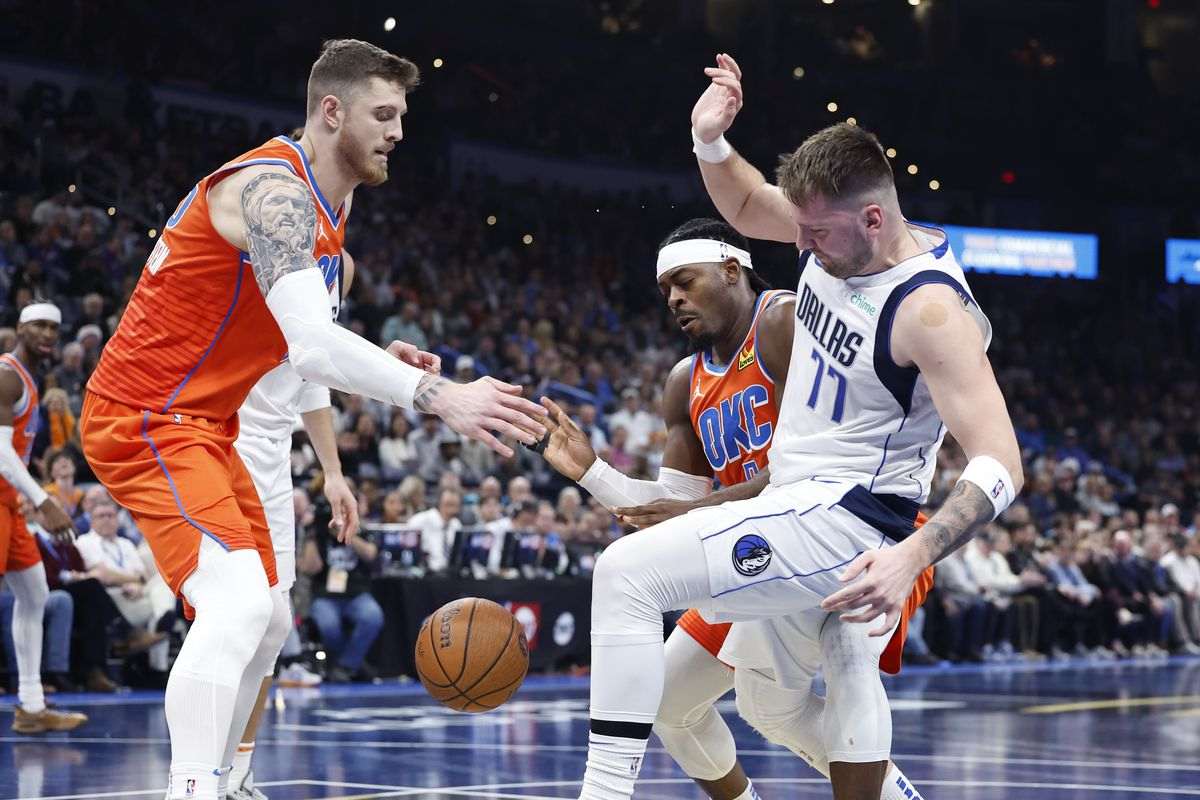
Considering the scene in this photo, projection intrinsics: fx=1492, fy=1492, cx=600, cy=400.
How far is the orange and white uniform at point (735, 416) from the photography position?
5332 millimetres

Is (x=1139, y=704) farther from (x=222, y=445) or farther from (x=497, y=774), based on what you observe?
(x=222, y=445)

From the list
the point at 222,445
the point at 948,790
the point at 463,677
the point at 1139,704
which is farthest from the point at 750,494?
the point at 1139,704

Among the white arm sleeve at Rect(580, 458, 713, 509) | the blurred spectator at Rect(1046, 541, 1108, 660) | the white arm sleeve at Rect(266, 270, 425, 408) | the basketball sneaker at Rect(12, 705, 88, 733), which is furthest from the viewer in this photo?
the blurred spectator at Rect(1046, 541, 1108, 660)

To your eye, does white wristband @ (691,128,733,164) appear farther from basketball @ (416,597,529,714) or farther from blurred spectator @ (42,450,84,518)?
blurred spectator @ (42,450,84,518)

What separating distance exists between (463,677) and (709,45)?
25.8 m

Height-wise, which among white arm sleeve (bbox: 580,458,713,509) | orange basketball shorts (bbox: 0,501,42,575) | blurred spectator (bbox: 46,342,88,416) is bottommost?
orange basketball shorts (bbox: 0,501,42,575)

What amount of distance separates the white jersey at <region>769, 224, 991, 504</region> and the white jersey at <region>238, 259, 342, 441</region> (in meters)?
2.71

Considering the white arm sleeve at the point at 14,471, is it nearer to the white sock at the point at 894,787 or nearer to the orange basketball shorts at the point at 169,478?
the orange basketball shorts at the point at 169,478

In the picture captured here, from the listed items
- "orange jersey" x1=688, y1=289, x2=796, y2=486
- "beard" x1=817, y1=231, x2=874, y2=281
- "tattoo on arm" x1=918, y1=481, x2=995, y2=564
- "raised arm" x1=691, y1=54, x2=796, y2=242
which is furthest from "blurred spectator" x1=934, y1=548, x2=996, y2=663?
"tattoo on arm" x1=918, y1=481, x2=995, y2=564

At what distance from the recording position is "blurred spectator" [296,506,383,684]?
1208cm

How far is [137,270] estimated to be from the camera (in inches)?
637

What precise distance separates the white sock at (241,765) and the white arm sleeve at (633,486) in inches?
71.7

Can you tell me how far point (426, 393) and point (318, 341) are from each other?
34cm

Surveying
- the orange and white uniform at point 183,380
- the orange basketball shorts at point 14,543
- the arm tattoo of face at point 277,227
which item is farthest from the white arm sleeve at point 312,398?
the orange basketball shorts at point 14,543
